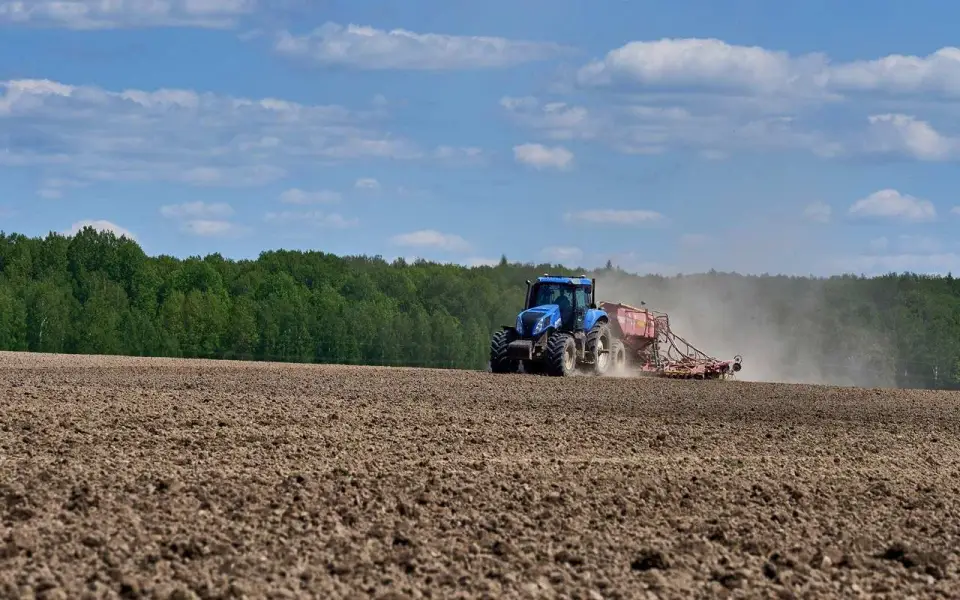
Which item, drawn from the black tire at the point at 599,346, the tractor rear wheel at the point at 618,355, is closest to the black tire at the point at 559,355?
the black tire at the point at 599,346

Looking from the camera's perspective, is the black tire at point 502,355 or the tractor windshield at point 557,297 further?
the tractor windshield at point 557,297

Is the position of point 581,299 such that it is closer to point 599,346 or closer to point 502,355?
point 599,346

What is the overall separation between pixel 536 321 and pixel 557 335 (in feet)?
2.11

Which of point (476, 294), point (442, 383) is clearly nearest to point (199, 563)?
point (442, 383)

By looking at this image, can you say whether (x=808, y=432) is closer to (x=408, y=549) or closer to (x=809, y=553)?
(x=809, y=553)

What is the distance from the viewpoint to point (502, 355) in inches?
1388

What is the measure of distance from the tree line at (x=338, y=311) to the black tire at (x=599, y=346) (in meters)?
24.0

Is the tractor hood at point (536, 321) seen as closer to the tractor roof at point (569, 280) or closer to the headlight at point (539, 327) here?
the headlight at point (539, 327)

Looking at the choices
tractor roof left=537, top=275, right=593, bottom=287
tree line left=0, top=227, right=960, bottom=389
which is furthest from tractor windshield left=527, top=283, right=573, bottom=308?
tree line left=0, top=227, right=960, bottom=389

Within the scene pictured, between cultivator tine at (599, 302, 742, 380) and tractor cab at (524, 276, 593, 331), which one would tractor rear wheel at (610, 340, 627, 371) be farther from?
tractor cab at (524, 276, 593, 331)

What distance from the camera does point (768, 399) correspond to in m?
30.2

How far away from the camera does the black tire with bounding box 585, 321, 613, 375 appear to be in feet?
118

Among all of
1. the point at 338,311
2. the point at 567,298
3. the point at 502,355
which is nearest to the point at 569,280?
the point at 567,298

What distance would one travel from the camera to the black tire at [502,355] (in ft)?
116
